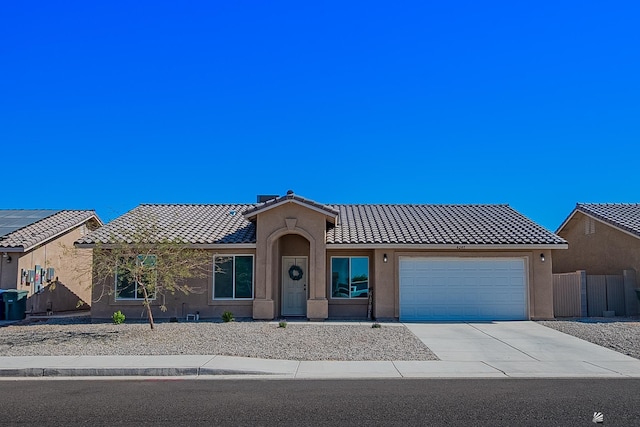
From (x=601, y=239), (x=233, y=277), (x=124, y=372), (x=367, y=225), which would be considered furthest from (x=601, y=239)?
(x=124, y=372)

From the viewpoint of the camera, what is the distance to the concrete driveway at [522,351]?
441 inches

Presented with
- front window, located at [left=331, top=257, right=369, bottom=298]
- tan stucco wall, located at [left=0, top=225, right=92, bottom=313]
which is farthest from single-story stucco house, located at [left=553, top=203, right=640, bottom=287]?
tan stucco wall, located at [left=0, top=225, right=92, bottom=313]

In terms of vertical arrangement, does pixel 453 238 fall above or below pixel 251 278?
above

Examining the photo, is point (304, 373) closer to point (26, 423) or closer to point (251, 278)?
point (26, 423)

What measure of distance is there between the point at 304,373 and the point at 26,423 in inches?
194

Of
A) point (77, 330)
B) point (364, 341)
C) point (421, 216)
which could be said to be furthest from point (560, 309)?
point (77, 330)

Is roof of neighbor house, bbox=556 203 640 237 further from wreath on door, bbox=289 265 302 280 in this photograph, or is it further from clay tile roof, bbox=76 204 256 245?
clay tile roof, bbox=76 204 256 245

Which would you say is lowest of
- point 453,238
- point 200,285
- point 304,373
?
point 304,373

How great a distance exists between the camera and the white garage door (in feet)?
65.0

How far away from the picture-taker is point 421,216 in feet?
78.1

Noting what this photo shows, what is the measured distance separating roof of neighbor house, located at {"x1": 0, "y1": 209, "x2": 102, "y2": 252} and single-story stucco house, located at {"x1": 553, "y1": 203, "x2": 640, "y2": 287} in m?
22.0

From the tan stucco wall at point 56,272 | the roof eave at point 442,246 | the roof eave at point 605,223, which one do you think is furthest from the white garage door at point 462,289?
the tan stucco wall at point 56,272

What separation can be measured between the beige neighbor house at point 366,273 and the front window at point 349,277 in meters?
0.04

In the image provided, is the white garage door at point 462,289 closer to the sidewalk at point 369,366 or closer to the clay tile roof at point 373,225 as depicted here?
the clay tile roof at point 373,225
